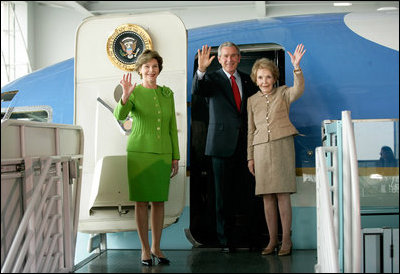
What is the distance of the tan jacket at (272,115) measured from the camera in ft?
14.4

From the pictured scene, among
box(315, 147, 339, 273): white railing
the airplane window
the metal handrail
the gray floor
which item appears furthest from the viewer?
the airplane window

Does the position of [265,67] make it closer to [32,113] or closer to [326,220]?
[326,220]

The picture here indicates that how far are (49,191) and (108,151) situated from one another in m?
1.06

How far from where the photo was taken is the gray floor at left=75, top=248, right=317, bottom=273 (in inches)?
156

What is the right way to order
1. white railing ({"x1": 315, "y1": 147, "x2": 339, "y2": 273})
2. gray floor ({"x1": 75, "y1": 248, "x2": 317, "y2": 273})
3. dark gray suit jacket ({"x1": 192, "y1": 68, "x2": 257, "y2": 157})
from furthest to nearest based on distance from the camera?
1. dark gray suit jacket ({"x1": 192, "y1": 68, "x2": 257, "y2": 157})
2. gray floor ({"x1": 75, "y1": 248, "x2": 317, "y2": 273})
3. white railing ({"x1": 315, "y1": 147, "x2": 339, "y2": 273})

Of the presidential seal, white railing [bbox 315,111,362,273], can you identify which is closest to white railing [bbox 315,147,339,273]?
white railing [bbox 315,111,362,273]

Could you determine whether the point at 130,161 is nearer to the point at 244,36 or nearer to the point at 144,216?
the point at 144,216

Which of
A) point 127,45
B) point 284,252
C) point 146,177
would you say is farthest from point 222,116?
point 284,252

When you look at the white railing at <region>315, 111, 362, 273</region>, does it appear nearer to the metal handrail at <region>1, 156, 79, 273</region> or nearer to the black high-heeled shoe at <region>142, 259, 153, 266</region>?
the black high-heeled shoe at <region>142, 259, 153, 266</region>

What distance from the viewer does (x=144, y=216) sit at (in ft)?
14.0

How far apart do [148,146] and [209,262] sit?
38.2 inches

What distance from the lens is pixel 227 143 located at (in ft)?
15.4

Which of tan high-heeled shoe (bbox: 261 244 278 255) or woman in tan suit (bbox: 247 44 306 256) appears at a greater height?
woman in tan suit (bbox: 247 44 306 256)

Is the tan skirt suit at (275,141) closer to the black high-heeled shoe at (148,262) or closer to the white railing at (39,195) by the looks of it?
the black high-heeled shoe at (148,262)
